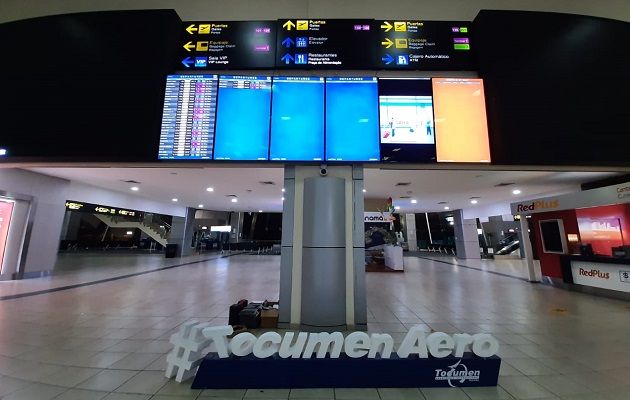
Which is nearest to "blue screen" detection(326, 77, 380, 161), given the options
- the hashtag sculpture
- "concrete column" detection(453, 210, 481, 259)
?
the hashtag sculpture

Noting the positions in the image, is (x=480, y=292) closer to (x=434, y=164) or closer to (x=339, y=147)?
(x=434, y=164)

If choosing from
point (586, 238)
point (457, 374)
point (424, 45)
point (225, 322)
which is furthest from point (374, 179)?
point (586, 238)

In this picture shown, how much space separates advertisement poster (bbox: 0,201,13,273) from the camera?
279 inches

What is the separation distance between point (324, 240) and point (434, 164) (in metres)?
2.11

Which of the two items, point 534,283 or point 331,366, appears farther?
point 534,283

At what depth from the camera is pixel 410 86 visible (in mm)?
4043

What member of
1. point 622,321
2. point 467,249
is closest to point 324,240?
point 622,321

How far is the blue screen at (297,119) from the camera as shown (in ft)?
12.5

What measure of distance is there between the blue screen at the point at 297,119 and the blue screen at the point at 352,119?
0.15 metres

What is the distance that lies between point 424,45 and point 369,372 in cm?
503

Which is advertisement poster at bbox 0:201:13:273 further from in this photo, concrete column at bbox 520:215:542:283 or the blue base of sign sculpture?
concrete column at bbox 520:215:542:283

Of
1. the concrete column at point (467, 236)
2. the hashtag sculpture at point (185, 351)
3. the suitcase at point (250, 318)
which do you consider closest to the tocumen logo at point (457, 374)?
the hashtag sculpture at point (185, 351)

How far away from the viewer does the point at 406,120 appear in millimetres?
3916

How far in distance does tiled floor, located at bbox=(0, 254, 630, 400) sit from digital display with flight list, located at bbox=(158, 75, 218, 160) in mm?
2732
